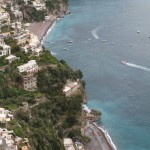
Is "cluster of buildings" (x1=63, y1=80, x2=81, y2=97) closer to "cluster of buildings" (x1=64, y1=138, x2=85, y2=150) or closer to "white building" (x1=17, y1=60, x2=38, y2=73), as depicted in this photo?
"white building" (x1=17, y1=60, x2=38, y2=73)

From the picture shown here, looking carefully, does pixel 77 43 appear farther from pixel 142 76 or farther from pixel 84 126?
pixel 84 126

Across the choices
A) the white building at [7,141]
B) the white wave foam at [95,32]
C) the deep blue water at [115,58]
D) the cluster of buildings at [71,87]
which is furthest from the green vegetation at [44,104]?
the white wave foam at [95,32]

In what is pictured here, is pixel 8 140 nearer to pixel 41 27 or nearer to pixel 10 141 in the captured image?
pixel 10 141

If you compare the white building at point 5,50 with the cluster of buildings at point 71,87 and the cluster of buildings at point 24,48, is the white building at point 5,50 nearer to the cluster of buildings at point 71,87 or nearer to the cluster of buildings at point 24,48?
the cluster of buildings at point 24,48

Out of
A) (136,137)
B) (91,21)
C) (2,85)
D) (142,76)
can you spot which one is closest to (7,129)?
(2,85)

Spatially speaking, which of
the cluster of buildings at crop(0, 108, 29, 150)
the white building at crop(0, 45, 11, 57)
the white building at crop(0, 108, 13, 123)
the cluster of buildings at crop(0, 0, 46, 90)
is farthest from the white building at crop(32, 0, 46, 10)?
the cluster of buildings at crop(0, 108, 29, 150)
